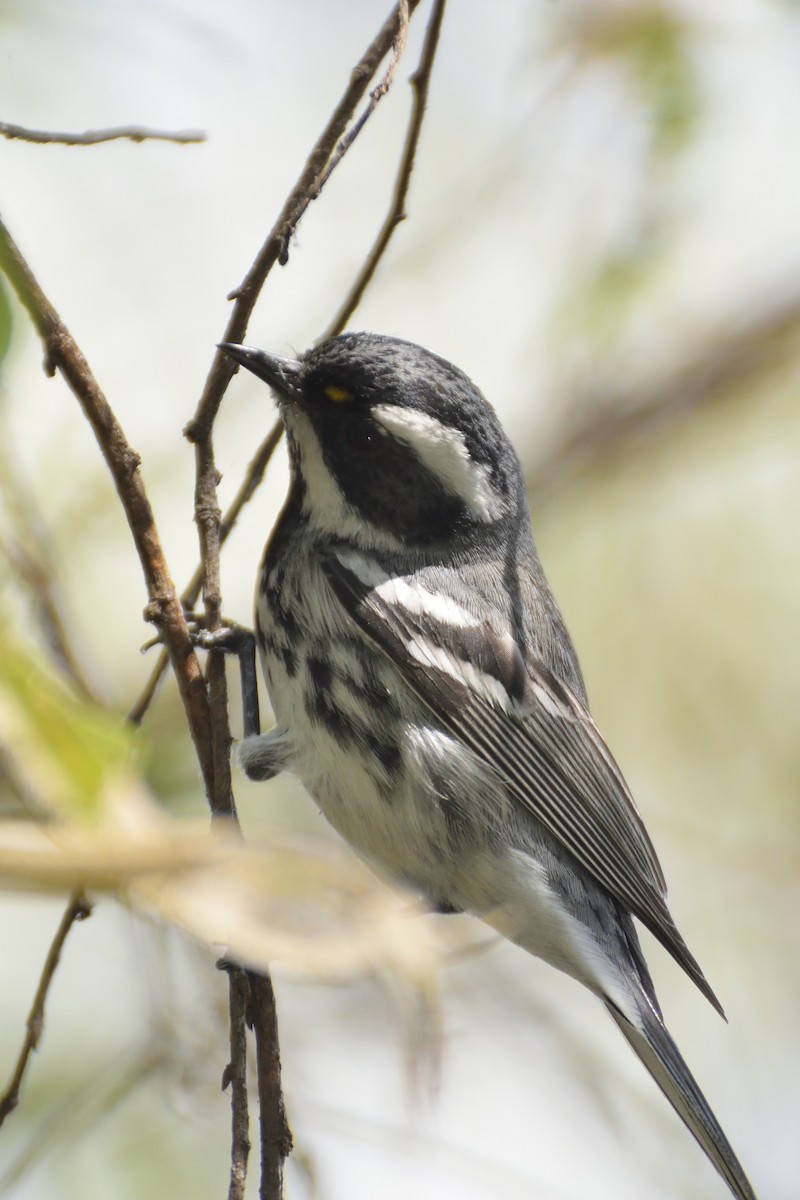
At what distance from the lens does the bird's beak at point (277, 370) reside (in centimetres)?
304

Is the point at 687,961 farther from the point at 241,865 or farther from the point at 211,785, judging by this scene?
the point at 241,865

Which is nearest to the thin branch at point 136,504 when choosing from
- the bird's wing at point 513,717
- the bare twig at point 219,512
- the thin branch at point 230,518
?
the bare twig at point 219,512

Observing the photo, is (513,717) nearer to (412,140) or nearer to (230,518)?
(230,518)

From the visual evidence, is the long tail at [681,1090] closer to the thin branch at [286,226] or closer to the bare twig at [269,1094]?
the bare twig at [269,1094]

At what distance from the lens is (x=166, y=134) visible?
2178 mm

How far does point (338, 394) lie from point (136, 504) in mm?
1128

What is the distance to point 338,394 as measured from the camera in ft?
10.4

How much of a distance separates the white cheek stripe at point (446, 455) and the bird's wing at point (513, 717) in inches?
12.0

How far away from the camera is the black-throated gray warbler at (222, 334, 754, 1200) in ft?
10.0

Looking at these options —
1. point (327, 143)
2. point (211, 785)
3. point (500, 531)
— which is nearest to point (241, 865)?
point (211, 785)

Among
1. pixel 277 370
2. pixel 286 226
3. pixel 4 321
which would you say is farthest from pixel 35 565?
pixel 4 321

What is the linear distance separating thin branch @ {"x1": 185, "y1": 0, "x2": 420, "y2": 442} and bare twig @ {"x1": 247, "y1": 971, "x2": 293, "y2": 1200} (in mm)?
1098

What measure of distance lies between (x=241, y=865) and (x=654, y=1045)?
249 centimetres

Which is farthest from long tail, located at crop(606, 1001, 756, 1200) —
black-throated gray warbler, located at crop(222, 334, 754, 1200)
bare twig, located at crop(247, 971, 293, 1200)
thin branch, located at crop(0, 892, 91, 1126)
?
thin branch, located at crop(0, 892, 91, 1126)
